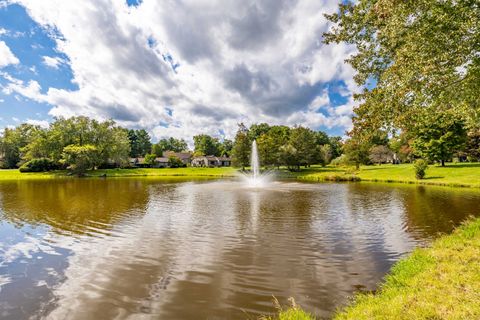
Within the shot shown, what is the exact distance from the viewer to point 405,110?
12312mm

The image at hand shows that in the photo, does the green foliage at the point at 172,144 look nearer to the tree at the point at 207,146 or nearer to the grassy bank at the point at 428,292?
the tree at the point at 207,146

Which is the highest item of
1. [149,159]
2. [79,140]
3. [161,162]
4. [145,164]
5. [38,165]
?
[79,140]

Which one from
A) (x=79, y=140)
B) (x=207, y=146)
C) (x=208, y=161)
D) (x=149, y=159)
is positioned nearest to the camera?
(x=79, y=140)

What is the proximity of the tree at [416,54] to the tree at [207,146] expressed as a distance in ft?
382

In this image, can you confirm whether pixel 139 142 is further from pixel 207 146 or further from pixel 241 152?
pixel 241 152

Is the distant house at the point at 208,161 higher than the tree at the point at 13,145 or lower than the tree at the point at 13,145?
lower

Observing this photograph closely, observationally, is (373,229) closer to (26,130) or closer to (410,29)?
(410,29)

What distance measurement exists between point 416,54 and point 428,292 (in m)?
8.70

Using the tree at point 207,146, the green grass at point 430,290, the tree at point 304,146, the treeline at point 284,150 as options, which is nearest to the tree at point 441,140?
the treeline at point 284,150

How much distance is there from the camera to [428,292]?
561 centimetres

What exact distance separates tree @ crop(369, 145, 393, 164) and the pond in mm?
78984

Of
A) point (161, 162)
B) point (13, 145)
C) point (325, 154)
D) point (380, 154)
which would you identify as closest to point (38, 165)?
point (13, 145)

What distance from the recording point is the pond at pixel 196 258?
6543 mm

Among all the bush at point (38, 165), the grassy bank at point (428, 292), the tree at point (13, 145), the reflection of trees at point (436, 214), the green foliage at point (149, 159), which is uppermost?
the tree at point (13, 145)
